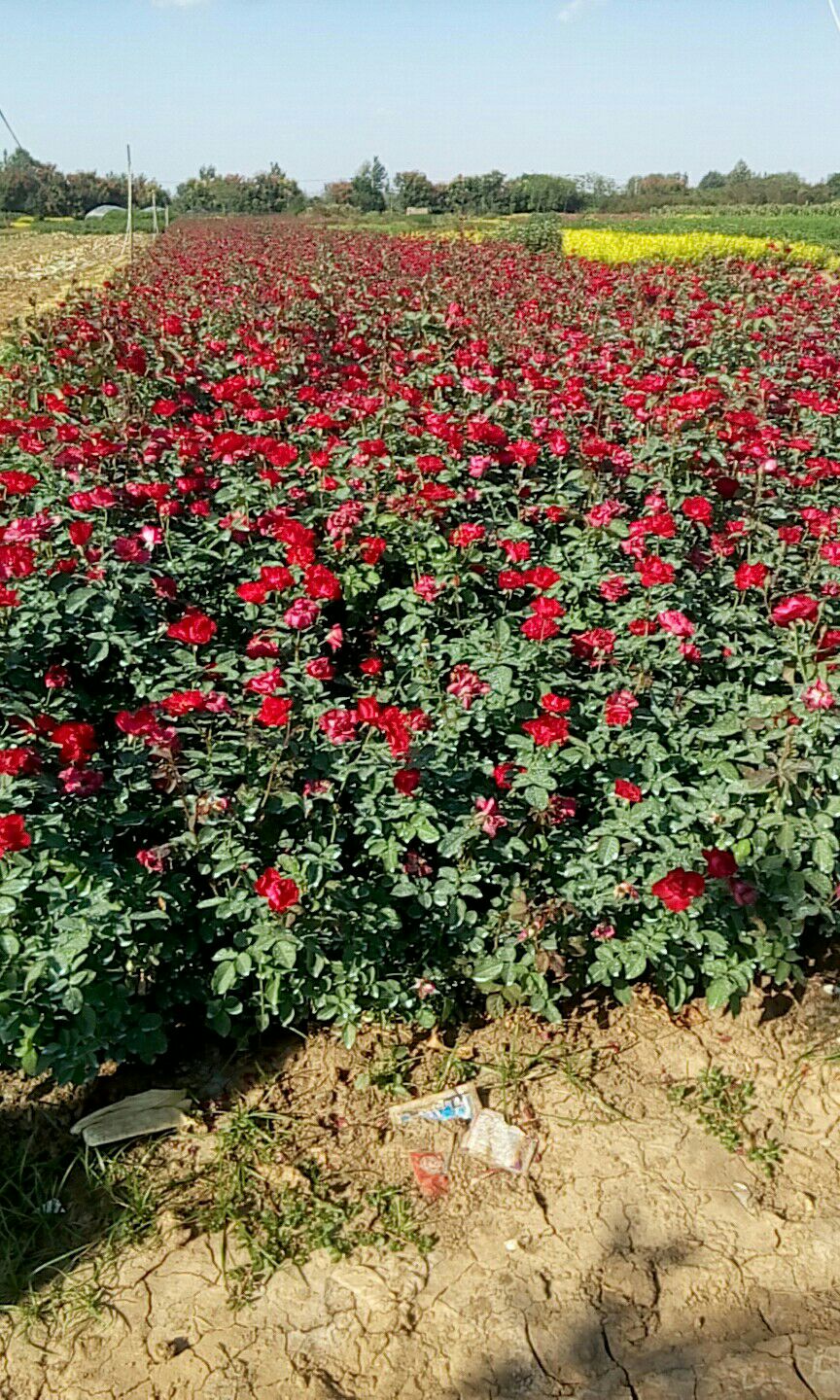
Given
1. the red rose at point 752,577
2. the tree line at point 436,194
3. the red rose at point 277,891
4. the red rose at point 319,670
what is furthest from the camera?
the tree line at point 436,194

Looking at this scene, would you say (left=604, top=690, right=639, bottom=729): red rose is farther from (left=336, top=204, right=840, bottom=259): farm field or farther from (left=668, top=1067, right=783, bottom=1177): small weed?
(left=336, top=204, right=840, bottom=259): farm field

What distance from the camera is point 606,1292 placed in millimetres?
2045

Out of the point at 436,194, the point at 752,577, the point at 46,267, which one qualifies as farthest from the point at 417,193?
the point at 752,577

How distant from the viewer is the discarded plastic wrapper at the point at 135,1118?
2312mm

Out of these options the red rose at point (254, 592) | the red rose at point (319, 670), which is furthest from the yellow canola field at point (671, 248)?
the red rose at point (319, 670)

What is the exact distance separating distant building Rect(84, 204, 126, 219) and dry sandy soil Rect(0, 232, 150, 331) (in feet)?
59.0

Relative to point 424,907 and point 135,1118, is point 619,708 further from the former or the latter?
point 135,1118

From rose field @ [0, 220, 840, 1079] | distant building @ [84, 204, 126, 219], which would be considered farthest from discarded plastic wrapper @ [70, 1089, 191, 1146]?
distant building @ [84, 204, 126, 219]

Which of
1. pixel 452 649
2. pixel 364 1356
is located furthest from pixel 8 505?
pixel 364 1356

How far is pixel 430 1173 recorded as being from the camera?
90.8 inches

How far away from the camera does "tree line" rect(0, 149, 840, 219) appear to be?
4472 cm

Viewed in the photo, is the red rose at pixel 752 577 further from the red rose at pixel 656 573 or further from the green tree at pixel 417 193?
the green tree at pixel 417 193

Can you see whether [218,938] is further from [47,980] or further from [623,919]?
[623,919]

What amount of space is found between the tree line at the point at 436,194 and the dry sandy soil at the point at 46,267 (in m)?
6.32
